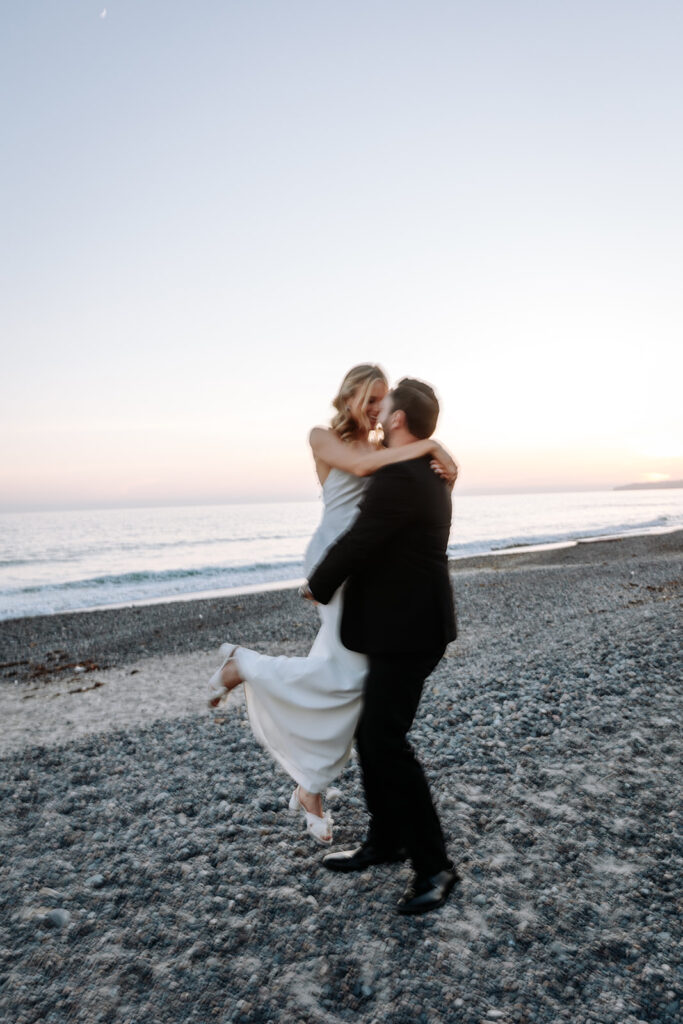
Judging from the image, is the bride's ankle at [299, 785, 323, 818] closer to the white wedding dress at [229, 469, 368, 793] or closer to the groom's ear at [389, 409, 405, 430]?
the white wedding dress at [229, 469, 368, 793]

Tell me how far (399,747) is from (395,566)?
3.27 ft

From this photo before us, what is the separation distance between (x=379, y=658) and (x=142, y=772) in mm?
3855

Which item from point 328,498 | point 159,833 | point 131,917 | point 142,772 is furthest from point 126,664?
point 328,498

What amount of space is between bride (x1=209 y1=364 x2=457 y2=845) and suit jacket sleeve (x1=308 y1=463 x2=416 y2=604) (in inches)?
11.9

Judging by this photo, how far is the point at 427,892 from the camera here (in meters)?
3.54

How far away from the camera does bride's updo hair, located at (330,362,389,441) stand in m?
3.61

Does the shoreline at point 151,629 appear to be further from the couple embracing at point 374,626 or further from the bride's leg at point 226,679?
the couple embracing at point 374,626

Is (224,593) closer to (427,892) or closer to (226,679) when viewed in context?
(226,679)

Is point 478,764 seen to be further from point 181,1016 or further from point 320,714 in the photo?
point 181,1016

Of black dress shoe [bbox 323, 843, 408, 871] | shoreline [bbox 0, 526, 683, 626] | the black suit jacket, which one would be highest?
the black suit jacket

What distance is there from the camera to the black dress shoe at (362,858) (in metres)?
4.00

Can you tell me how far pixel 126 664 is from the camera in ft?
42.4

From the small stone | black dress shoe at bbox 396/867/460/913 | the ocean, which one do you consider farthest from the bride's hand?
the ocean

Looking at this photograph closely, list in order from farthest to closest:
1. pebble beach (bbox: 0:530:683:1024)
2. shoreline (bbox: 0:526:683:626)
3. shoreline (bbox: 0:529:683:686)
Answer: shoreline (bbox: 0:526:683:626), shoreline (bbox: 0:529:683:686), pebble beach (bbox: 0:530:683:1024)
